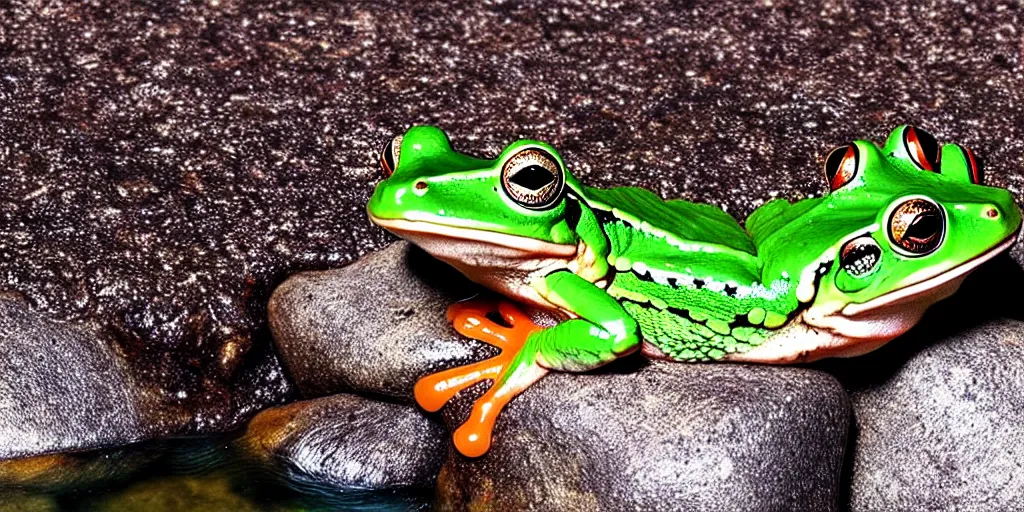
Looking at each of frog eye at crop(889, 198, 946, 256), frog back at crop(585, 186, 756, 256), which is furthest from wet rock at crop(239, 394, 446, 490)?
frog eye at crop(889, 198, 946, 256)

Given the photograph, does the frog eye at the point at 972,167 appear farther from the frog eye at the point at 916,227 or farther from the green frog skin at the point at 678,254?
the frog eye at the point at 916,227

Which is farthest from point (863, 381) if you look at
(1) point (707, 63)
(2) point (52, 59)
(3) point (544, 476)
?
(2) point (52, 59)

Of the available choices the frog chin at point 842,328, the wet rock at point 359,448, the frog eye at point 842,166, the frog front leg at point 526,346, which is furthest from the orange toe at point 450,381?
the frog eye at point 842,166

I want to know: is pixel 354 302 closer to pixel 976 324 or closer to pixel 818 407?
pixel 818 407

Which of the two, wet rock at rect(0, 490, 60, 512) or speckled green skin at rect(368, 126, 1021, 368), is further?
wet rock at rect(0, 490, 60, 512)

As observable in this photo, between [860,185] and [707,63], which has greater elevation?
[860,185]

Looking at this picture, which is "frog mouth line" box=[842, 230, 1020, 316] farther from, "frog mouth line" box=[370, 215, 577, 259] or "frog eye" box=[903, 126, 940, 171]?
"frog mouth line" box=[370, 215, 577, 259]
